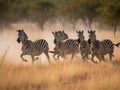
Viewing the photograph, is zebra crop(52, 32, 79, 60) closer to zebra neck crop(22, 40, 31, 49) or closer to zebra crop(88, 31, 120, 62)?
zebra neck crop(22, 40, 31, 49)

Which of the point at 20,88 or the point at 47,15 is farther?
the point at 47,15

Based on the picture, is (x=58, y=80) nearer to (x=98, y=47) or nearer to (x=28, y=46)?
(x=28, y=46)

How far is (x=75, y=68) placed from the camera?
1279 cm

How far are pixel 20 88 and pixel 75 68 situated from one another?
4005mm

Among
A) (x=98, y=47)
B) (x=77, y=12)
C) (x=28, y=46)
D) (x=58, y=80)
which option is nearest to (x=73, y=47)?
(x=98, y=47)

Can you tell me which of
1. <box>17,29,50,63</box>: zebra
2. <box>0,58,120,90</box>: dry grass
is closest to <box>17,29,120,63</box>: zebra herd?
<box>17,29,50,63</box>: zebra

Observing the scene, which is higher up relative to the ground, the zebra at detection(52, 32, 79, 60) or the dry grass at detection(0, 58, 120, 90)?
the zebra at detection(52, 32, 79, 60)

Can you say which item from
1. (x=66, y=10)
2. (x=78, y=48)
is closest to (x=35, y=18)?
(x=66, y=10)

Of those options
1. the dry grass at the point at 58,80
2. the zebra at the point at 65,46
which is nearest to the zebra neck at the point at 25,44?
the zebra at the point at 65,46

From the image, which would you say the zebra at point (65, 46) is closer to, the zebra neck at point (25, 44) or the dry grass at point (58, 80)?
the zebra neck at point (25, 44)

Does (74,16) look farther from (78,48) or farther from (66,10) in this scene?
(78,48)

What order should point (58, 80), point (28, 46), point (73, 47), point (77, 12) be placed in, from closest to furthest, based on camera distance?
point (58, 80) < point (28, 46) < point (73, 47) < point (77, 12)

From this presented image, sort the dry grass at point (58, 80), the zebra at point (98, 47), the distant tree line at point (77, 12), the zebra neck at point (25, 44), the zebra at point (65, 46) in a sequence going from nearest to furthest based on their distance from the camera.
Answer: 1. the dry grass at point (58, 80)
2. the zebra at point (98, 47)
3. the zebra neck at point (25, 44)
4. the zebra at point (65, 46)
5. the distant tree line at point (77, 12)

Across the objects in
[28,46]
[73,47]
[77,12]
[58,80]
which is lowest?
[58,80]
